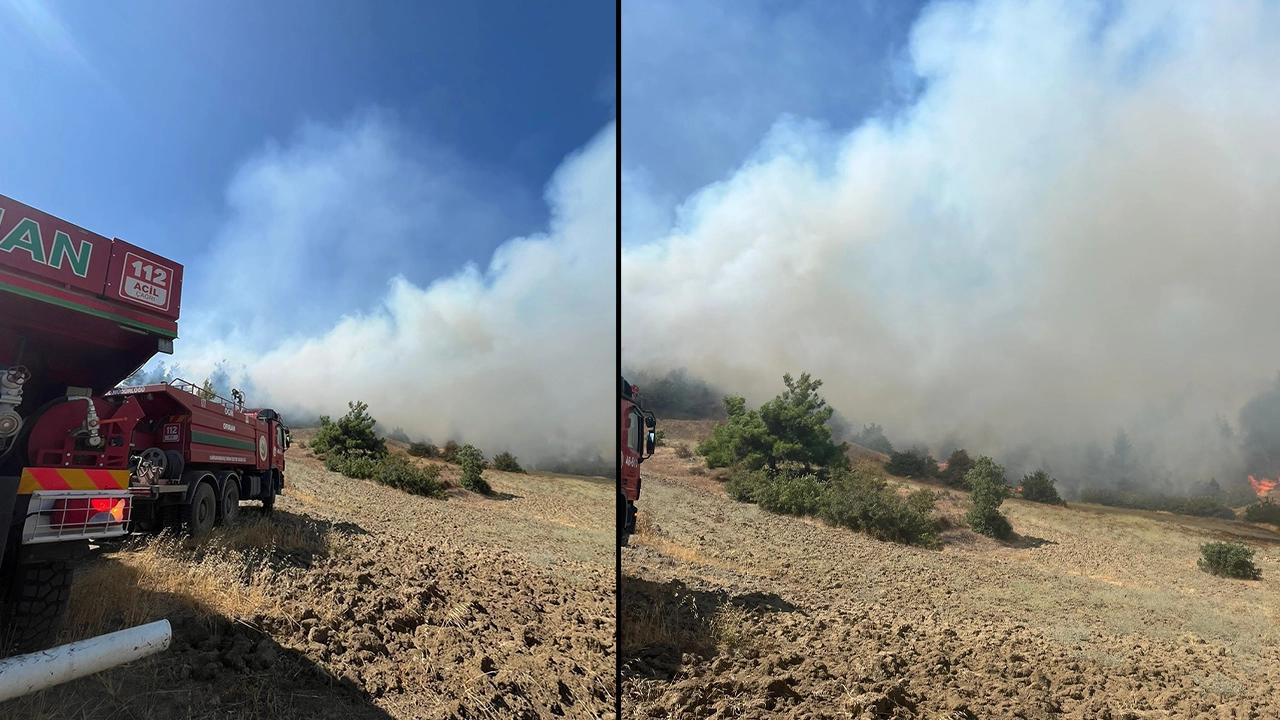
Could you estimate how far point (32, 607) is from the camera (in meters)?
3.74

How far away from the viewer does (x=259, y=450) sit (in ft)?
35.0

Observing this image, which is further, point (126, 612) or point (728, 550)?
point (728, 550)

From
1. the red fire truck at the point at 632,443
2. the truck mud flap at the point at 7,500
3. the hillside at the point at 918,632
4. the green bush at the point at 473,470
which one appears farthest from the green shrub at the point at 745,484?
the truck mud flap at the point at 7,500

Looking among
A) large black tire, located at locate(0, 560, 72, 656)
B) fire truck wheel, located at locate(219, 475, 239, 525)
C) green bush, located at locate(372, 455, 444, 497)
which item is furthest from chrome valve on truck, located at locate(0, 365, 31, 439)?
green bush, located at locate(372, 455, 444, 497)

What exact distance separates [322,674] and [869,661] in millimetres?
5337

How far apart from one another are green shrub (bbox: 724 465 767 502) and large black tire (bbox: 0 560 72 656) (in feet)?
79.9

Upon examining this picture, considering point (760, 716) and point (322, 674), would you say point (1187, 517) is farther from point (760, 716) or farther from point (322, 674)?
point (322, 674)

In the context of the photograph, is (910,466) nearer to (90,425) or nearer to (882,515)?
(882,515)

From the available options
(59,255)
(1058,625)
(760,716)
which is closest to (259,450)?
(59,255)

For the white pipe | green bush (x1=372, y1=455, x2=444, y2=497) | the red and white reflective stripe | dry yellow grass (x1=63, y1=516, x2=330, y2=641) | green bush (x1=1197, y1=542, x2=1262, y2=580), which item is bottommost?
green bush (x1=1197, y1=542, x2=1262, y2=580)

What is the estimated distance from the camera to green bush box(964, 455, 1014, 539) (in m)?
25.9

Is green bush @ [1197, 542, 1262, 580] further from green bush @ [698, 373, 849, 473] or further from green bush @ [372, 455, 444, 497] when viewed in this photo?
green bush @ [372, 455, 444, 497]

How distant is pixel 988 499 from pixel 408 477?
23.2m

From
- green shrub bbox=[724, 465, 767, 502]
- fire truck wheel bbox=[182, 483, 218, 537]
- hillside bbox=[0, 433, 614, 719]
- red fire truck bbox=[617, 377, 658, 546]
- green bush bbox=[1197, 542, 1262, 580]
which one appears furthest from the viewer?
green shrub bbox=[724, 465, 767, 502]
